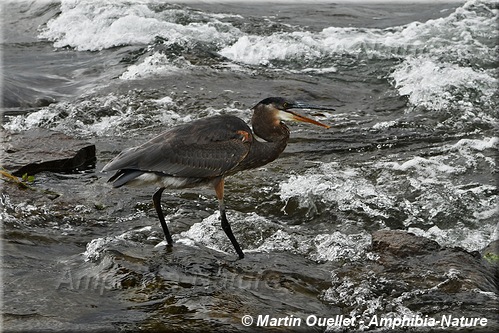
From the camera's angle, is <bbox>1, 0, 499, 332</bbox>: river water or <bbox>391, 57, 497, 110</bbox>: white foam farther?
<bbox>391, 57, 497, 110</bbox>: white foam

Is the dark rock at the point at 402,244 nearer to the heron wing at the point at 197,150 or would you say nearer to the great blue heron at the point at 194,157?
the great blue heron at the point at 194,157

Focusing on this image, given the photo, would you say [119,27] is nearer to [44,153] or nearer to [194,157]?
[44,153]

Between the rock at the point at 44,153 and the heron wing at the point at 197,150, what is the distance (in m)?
1.86

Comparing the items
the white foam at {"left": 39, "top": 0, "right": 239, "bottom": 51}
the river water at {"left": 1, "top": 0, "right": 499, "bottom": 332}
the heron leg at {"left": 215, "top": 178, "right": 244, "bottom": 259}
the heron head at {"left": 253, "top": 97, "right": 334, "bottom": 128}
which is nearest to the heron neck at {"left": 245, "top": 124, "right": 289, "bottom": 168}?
the heron head at {"left": 253, "top": 97, "right": 334, "bottom": 128}

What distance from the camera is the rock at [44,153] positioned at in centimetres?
702

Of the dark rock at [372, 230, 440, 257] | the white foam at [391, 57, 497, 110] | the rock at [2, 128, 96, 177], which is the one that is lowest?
the dark rock at [372, 230, 440, 257]

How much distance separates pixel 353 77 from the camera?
1070 centimetres

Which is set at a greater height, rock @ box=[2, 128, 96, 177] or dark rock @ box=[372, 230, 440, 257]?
rock @ box=[2, 128, 96, 177]

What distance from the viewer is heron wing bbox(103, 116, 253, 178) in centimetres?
541

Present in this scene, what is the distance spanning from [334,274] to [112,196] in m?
2.34

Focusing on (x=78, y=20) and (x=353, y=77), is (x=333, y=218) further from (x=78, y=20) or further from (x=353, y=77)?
(x=78, y=20)

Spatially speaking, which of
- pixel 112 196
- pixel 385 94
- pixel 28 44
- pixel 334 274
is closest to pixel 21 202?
pixel 112 196

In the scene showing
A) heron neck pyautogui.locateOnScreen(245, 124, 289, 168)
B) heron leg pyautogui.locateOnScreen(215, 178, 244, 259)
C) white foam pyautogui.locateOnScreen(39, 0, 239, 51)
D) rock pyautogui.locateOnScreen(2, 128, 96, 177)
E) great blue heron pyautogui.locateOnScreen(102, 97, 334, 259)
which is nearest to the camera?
great blue heron pyautogui.locateOnScreen(102, 97, 334, 259)

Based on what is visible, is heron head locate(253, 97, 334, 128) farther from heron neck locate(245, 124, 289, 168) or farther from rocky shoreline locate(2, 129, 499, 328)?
rocky shoreline locate(2, 129, 499, 328)
